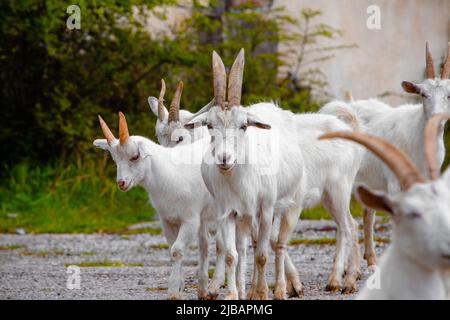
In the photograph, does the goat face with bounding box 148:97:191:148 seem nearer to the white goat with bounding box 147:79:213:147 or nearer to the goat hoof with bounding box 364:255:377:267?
the white goat with bounding box 147:79:213:147

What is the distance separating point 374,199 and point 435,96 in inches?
209

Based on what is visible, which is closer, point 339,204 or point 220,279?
point 220,279

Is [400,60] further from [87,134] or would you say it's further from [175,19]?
[87,134]

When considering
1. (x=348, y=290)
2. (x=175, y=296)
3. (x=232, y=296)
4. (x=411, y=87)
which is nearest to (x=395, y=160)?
(x=232, y=296)

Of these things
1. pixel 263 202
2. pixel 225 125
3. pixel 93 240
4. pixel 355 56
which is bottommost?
pixel 93 240

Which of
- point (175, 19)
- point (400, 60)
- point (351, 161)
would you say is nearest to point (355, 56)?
point (400, 60)

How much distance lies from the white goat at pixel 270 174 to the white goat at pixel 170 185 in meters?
0.60

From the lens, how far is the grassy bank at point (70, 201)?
→ 1633 centimetres

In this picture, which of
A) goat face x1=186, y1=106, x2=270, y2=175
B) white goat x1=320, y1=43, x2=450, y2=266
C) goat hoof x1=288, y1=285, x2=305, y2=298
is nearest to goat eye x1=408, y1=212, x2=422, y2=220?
goat face x1=186, y1=106, x2=270, y2=175

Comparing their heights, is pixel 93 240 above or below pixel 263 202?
below

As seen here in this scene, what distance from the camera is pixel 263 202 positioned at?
29.7 feet

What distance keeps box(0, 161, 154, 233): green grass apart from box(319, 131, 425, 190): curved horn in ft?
35.2

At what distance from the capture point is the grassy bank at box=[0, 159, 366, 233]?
53.6 ft
